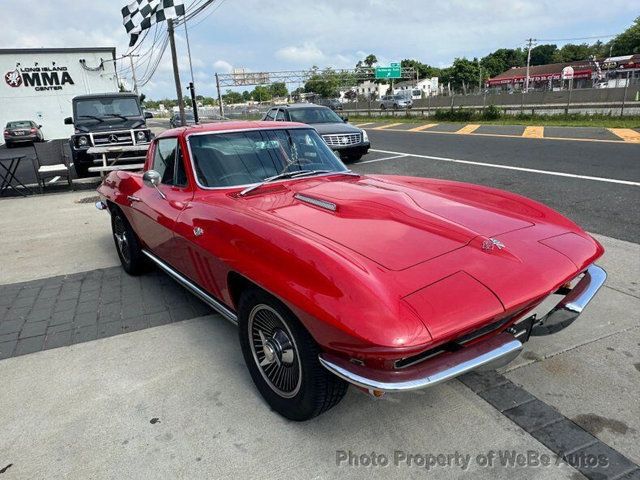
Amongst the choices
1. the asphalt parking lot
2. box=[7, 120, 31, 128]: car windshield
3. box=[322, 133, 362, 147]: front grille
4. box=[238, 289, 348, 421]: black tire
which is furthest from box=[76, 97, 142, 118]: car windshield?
box=[7, 120, 31, 128]: car windshield

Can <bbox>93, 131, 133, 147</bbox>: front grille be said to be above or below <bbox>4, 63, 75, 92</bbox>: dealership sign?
below

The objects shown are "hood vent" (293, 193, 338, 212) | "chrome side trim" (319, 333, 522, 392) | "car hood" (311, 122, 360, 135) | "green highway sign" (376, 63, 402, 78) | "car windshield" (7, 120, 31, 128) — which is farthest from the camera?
"green highway sign" (376, 63, 402, 78)

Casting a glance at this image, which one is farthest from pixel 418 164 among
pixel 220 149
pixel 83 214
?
pixel 220 149

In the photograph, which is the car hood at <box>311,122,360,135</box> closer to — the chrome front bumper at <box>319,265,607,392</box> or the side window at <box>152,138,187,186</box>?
the side window at <box>152,138,187,186</box>

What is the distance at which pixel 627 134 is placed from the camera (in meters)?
13.4

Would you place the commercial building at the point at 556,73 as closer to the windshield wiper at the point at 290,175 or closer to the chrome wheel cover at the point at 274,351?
the windshield wiper at the point at 290,175

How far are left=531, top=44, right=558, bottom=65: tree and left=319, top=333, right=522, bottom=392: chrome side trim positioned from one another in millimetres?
135161

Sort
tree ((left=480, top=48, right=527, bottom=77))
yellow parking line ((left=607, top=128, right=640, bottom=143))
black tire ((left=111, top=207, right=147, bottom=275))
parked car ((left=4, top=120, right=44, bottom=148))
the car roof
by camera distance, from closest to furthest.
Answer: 1. the car roof
2. black tire ((left=111, top=207, right=147, bottom=275))
3. yellow parking line ((left=607, top=128, right=640, bottom=143))
4. parked car ((left=4, top=120, right=44, bottom=148))
5. tree ((left=480, top=48, right=527, bottom=77))

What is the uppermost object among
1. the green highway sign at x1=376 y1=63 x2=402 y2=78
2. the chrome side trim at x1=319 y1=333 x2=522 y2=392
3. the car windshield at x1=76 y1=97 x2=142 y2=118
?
the green highway sign at x1=376 y1=63 x2=402 y2=78

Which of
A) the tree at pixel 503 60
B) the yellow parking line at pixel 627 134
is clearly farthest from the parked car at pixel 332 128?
the tree at pixel 503 60

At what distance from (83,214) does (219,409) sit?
20.6 feet

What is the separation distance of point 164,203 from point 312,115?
9609 millimetres

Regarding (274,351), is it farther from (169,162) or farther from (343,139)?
(343,139)

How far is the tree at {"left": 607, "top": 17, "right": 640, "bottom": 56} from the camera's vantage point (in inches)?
2725
